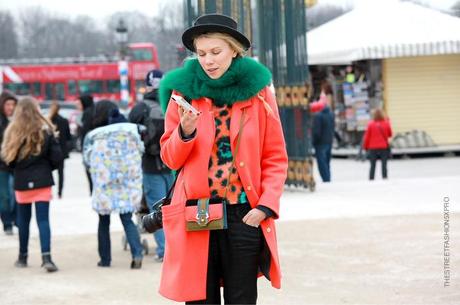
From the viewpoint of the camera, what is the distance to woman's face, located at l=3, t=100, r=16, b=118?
11.3 m

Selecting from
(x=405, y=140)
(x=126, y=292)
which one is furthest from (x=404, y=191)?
(x=405, y=140)

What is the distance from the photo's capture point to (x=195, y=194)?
172 inches

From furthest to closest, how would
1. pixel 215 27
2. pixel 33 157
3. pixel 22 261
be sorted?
pixel 22 261, pixel 33 157, pixel 215 27

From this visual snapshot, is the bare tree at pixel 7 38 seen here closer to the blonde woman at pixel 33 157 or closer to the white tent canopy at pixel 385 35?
the white tent canopy at pixel 385 35

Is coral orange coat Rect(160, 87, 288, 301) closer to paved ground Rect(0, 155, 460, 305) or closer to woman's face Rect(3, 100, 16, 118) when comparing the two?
paved ground Rect(0, 155, 460, 305)

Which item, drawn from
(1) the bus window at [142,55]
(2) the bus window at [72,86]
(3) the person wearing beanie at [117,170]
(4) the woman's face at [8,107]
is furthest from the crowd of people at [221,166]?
(1) the bus window at [142,55]

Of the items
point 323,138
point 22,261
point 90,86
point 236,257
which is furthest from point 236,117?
point 90,86

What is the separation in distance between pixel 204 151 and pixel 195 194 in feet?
0.68

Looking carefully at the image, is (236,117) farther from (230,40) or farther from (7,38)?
(7,38)

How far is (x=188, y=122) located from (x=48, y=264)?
4.87m

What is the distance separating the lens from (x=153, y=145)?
345 inches

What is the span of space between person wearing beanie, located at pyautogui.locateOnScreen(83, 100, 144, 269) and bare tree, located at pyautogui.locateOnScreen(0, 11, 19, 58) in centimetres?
5564

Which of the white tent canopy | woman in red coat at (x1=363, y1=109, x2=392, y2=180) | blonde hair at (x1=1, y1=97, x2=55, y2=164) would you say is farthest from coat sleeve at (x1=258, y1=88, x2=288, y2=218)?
the white tent canopy

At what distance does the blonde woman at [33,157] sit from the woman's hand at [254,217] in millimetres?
4744
